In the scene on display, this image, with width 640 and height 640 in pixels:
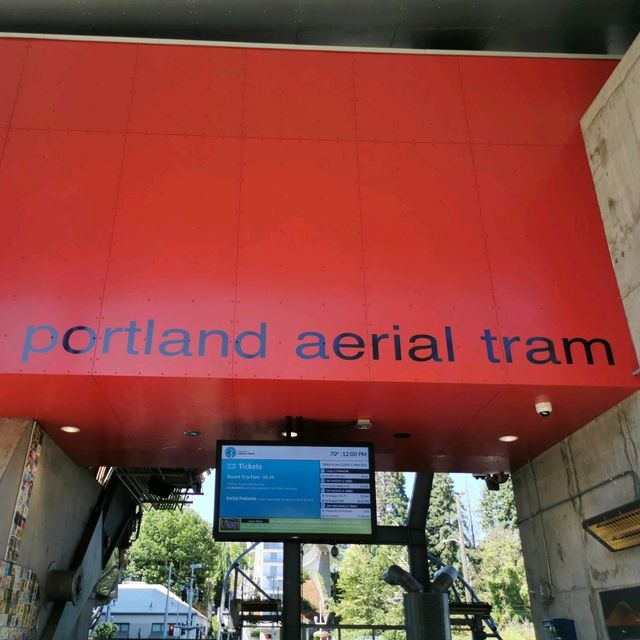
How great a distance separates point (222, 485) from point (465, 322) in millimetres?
2591

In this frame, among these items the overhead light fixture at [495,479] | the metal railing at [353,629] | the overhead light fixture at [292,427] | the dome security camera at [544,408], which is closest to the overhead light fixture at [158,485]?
the metal railing at [353,629]

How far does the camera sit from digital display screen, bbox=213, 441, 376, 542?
483 centimetres

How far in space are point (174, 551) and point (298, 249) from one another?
141 feet

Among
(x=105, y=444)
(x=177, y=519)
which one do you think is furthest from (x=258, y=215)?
(x=177, y=519)

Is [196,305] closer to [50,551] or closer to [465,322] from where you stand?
[465,322]

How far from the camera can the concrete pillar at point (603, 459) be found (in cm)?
503

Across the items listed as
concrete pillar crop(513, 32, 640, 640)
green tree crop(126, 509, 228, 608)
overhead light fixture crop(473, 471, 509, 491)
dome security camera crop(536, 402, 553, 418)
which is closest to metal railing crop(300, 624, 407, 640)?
concrete pillar crop(513, 32, 640, 640)

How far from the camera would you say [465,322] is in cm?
502

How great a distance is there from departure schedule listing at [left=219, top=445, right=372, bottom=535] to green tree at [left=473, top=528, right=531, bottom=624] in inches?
1033

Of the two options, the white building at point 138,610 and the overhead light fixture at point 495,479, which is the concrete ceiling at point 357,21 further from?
the white building at point 138,610

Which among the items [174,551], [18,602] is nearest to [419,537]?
[18,602]

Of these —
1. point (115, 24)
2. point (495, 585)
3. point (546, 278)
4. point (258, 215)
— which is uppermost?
point (115, 24)

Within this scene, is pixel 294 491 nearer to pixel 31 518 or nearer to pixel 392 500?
pixel 31 518

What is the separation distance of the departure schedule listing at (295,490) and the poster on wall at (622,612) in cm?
239
